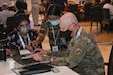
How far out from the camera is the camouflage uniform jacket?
2613 millimetres

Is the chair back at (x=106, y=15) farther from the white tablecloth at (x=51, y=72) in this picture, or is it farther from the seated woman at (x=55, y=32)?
the white tablecloth at (x=51, y=72)

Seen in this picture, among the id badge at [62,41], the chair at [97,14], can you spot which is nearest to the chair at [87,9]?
the chair at [97,14]

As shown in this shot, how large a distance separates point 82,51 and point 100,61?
0.35 m

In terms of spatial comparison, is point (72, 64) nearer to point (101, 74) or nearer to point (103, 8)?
point (101, 74)

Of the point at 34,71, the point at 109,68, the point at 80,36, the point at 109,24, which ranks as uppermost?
the point at 80,36

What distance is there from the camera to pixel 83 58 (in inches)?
108

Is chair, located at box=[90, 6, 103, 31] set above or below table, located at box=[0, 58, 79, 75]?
below

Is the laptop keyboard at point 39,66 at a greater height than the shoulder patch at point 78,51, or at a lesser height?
lesser

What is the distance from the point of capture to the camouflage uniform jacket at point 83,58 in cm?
261

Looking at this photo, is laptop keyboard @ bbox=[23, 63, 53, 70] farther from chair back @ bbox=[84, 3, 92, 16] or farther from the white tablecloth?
chair back @ bbox=[84, 3, 92, 16]

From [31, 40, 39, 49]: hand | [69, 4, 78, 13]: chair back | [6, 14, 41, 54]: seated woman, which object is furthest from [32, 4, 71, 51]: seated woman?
[69, 4, 78, 13]: chair back

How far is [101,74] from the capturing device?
9.32 ft

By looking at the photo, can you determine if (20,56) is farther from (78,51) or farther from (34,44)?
(34,44)

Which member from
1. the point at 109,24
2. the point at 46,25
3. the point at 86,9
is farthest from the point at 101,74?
the point at 86,9
